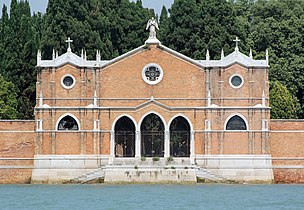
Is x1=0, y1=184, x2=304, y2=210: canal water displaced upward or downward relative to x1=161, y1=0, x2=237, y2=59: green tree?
downward

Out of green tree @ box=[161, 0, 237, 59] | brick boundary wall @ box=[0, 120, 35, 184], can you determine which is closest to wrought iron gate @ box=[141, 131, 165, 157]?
brick boundary wall @ box=[0, 120, 35, 184]

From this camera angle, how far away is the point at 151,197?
50125 mm

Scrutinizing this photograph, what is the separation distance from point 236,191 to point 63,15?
86.1 feet

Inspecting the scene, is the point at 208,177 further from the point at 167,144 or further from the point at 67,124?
the point at 67,124

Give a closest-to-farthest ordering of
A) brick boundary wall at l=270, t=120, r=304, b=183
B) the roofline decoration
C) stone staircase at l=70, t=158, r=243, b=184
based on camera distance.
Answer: stone staircase at l=70, t=158, r=243, b=184 → brick boundary wall at l=270, t=120, r=304, b=183 → the roofline decoration

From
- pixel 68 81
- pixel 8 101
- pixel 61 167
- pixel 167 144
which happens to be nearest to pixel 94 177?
pixel 61 167

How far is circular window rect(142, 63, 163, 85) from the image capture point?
60.9 metres

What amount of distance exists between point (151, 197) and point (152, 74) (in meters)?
12.5

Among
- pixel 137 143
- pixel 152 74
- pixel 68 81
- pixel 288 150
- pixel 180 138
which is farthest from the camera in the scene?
pixel 180 138

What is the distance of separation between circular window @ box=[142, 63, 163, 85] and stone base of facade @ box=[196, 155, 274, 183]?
17.4ft

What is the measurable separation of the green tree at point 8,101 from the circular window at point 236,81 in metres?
16.0

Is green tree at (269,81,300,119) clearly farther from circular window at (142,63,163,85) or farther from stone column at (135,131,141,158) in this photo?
stone column at (135,131,141,158)

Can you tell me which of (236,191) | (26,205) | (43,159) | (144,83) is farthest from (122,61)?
(26,205)

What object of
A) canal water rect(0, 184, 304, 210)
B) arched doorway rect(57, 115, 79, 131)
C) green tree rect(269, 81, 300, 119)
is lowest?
canal water rect(0, 184, 304, 210)
